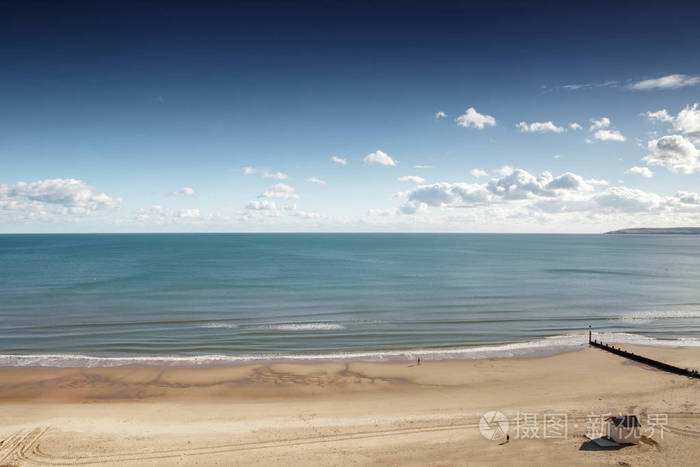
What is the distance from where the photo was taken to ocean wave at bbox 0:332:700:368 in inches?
1187

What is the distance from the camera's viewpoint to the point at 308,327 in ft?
134

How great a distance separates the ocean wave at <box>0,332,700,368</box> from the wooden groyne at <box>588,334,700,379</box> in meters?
1.33

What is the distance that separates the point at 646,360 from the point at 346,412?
2482cm

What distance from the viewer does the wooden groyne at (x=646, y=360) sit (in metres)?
26.8

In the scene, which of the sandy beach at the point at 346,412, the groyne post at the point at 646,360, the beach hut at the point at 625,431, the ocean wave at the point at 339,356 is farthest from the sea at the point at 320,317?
the beach hut at the point at 625,431

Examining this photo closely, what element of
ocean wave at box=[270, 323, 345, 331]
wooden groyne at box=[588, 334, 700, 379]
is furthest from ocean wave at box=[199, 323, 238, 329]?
wooden groyne at box=[588, 334, 700, 379]

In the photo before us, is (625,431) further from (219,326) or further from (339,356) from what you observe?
(219,326)

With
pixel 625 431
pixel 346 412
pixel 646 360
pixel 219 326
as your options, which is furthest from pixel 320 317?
pixel 625 431

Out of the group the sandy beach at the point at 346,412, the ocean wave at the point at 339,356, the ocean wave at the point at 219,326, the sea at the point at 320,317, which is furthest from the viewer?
the ocean wave at the point at 219,326

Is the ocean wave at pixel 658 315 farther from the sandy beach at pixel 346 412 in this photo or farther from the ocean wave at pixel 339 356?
the sandy beach at pixel 346 412

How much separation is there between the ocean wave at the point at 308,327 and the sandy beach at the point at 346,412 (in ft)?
33.3

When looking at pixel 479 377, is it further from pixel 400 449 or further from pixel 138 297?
pixel 138 297

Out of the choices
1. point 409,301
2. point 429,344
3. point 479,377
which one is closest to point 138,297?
point 409,301

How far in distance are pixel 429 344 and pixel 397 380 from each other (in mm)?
9121
